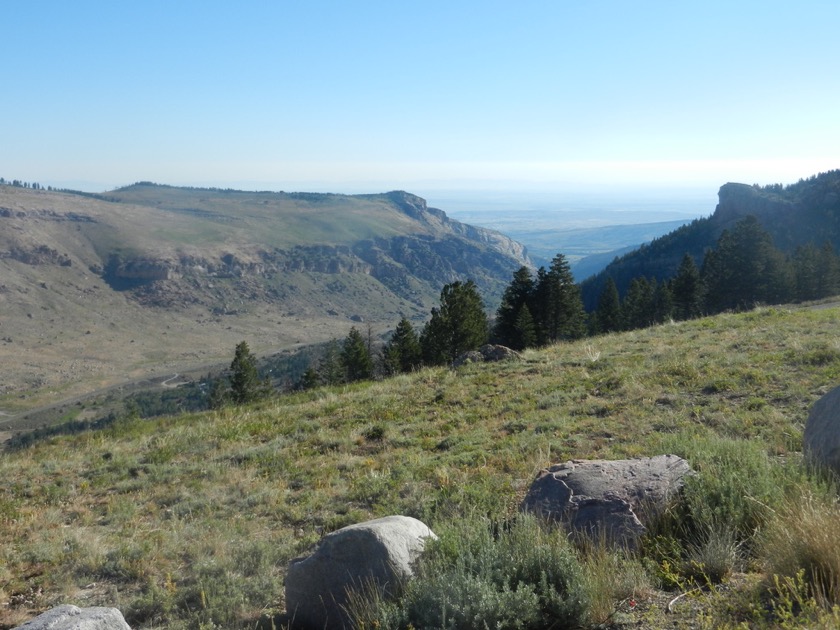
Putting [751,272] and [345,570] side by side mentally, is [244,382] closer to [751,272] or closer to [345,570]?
[345,570]

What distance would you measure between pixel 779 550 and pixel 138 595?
6149 mm

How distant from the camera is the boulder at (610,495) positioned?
5.18 metres

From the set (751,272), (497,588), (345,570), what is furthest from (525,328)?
(497,588)

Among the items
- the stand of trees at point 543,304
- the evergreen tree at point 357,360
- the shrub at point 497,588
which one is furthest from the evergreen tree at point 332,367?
the shrub at point 497,588

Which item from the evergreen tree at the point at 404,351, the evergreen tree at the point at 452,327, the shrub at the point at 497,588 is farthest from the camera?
the evergreen tree at the point at 404,351

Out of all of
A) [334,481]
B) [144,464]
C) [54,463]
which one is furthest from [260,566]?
[54,463]

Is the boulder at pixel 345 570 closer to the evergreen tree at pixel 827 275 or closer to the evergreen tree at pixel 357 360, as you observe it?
the evergreen tree at pixel 357 360

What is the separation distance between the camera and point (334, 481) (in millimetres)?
9016

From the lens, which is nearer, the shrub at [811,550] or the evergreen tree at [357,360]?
the shrub at [811,550]

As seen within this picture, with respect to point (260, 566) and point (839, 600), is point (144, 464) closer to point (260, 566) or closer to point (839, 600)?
point (260, 566)

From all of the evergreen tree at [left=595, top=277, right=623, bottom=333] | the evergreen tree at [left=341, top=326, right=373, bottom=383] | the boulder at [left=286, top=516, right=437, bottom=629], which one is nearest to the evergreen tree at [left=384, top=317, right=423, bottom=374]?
the evergreen tree at [left=341, top=326, right=373, bottom=383]

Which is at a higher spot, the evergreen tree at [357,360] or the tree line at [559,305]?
the tree line at [559,305]

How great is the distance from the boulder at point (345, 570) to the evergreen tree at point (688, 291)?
6398 cm

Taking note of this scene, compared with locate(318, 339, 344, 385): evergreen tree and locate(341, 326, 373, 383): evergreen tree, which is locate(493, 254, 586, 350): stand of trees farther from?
locate(318, 339, 344, 385): evergreen tree
